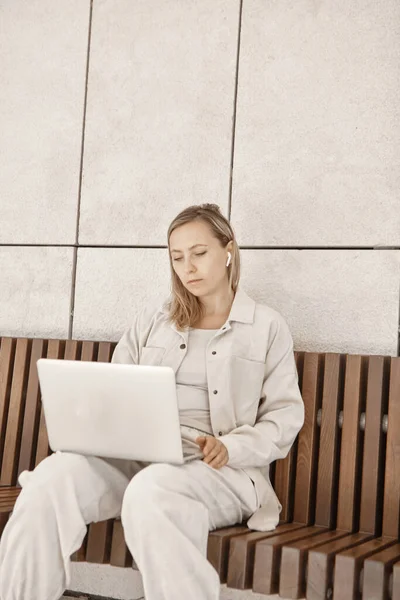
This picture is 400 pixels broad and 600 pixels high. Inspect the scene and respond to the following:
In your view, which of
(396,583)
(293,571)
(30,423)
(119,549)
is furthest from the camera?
(30,423)

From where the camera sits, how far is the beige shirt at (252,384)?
3.02 m

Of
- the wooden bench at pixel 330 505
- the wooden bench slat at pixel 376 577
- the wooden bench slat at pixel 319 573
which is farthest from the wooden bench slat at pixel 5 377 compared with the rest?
the wooden bench slat at pixel 376 577

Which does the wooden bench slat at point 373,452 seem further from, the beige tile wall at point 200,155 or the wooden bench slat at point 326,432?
the beige tile wall at point 200,155

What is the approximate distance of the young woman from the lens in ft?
8.32

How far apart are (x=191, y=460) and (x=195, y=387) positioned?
1.48 ft

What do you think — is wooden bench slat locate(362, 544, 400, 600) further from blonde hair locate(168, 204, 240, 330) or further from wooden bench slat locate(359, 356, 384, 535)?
blonde hair locate(168, 204, 240, 330)

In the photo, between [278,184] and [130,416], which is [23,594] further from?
[278,184]

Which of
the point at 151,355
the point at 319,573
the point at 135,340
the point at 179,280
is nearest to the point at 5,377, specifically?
the point at 135,340

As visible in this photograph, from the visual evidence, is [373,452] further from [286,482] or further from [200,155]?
[200,155]

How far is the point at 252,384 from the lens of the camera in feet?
10.5

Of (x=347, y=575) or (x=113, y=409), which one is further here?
(x=113, y=409)

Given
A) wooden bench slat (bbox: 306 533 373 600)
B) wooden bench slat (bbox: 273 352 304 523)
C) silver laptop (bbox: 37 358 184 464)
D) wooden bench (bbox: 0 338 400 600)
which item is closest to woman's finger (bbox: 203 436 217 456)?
silver laptop (bbox: 37 358 184 464)

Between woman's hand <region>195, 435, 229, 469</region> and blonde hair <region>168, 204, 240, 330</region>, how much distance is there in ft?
1.98

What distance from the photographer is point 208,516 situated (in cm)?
268
